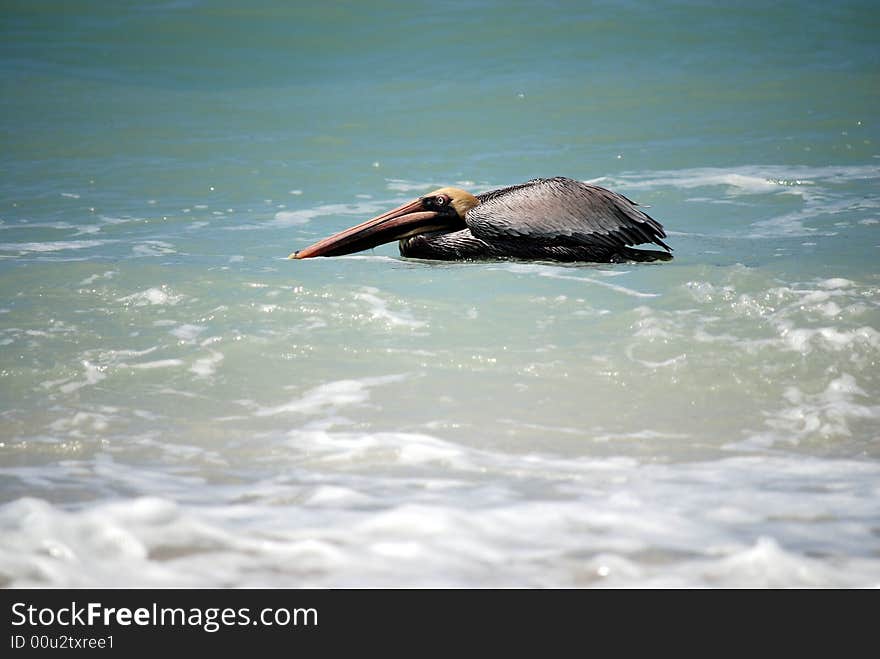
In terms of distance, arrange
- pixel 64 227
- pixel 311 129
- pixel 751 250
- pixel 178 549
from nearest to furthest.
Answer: pixel 178 549 < pixel 751 250 < pixel 64 227 < pixel 311 129

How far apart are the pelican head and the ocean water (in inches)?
5.8

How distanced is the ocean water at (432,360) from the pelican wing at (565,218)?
0.24 metres

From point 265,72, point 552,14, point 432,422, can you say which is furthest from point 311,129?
point 432,422

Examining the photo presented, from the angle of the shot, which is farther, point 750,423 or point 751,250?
point 751,250

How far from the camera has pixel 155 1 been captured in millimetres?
17625

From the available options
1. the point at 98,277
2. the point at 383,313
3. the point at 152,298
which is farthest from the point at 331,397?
the point at 98,277

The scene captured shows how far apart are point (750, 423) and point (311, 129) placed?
31.5 ft

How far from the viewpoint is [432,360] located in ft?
16.3

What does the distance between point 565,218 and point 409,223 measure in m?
1.13

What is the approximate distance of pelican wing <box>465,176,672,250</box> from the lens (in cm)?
690

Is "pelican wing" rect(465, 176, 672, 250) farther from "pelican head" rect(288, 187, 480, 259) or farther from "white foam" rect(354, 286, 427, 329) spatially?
"white foam" rect(354, 286, 427, 329)

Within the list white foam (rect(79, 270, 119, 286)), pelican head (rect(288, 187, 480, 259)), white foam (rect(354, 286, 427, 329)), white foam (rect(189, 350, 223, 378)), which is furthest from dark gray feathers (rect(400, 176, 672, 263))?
white foam (rect(189, 350, 223, 378))

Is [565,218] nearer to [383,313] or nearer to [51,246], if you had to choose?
[383,313]

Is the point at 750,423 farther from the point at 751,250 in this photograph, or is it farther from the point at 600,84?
the point at 600,84
